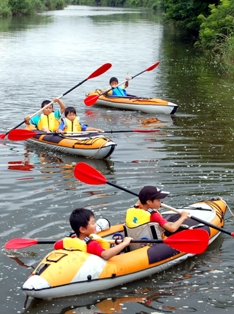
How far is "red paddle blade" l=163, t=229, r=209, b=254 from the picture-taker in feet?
19.8

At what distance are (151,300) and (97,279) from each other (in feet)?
1.91

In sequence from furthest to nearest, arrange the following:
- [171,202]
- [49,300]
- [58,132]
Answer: [58,132] < [171,202] < [49,300]

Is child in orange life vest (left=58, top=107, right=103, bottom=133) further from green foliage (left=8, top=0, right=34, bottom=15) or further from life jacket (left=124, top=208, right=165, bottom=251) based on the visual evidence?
green foliage (left=8, top=0, right=34, bottom=15)

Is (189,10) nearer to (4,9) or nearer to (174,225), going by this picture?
(4,9)

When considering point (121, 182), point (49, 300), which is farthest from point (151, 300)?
point (121, 182)

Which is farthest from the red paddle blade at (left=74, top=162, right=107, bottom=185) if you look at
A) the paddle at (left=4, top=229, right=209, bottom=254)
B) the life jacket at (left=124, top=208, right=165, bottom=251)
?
the paddle at (left=4, top=229, right=209, bottom=254)

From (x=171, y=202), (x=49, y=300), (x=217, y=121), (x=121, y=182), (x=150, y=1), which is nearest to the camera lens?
(x=49, y=300)

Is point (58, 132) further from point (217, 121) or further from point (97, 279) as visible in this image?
point (97, 279)

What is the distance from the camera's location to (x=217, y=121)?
45.8 feet

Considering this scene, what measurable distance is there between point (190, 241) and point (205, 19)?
2293cm

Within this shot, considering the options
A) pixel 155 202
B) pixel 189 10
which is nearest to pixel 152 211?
pixel 155 202

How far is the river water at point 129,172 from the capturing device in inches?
231

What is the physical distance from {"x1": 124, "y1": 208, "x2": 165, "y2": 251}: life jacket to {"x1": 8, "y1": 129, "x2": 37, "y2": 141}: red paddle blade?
5031mm

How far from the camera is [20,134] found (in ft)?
36.0
